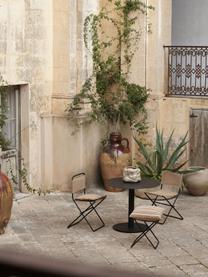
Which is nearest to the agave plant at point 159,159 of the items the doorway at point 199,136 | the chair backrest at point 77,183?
the doorway at point 199,136

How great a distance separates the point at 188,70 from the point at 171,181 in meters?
3.78

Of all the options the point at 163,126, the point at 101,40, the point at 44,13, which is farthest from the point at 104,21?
the point at 163,126

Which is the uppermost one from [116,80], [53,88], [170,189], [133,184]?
[116,80]

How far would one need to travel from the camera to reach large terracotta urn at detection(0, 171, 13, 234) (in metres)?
8.17

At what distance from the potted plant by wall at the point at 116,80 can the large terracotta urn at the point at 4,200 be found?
3.66 m

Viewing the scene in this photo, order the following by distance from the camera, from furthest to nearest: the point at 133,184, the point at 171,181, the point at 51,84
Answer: the point at 51,84
the point at 171,181
the point at 133,184

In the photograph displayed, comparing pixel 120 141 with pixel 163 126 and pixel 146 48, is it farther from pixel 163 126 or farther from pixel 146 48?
pixel 146 48

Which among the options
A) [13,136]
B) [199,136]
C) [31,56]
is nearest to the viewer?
[31,56]

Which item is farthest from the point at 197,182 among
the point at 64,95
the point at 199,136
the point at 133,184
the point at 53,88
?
the point at 53,88

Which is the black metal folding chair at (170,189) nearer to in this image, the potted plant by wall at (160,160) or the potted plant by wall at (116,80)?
the potted plant by wall at (160,160)

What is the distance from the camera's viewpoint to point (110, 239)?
327 inches

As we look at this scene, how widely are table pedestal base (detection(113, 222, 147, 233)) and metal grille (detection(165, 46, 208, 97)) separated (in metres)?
4.40

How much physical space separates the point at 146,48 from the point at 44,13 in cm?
225

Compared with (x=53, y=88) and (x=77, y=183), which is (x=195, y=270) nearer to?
(x=77, y=183)
